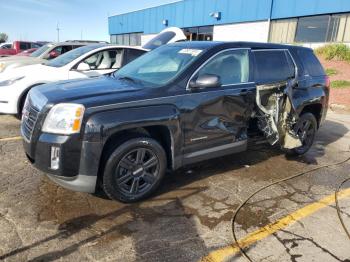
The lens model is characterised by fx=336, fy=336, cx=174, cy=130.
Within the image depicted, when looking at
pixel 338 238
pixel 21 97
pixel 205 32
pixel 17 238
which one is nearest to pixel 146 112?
pixel 17 238

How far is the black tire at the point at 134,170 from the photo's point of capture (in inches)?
139

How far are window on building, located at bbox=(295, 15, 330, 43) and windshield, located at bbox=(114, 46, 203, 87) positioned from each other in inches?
787

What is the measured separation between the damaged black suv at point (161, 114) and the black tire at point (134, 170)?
0.04 ft

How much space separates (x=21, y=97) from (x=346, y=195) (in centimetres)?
582

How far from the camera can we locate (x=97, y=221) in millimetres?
3389

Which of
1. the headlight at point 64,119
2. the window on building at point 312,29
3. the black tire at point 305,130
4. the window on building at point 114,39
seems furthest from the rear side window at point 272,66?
the window on building at point 114,39

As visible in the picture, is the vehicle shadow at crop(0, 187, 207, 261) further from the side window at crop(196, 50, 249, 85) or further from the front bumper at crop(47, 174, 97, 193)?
the side window at crop(196, 50, 249, 85)

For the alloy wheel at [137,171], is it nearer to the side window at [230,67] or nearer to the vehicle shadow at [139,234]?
the vehicle shadow at [139,234]

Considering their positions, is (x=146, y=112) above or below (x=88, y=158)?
above

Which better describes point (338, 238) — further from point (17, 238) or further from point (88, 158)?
point (17, 238)

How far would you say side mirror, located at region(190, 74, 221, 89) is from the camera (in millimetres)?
3894

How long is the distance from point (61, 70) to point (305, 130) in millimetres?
4950

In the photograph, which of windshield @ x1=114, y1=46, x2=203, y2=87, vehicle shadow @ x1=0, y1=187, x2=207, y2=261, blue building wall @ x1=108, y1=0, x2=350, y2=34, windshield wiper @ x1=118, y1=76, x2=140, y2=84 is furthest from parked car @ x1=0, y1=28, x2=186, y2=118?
blue building wall @ x1=108, y1=0, x2=350, y2=34

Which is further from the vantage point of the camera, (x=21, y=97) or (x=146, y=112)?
(x=21, y=97)
